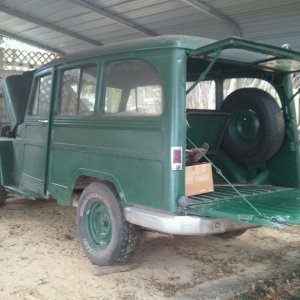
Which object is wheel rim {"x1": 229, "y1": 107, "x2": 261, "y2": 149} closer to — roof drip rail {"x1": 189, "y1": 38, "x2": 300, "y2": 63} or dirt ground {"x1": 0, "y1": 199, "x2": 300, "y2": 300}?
roof drip rail {"x1": 189, "y1": 38, "x2": 300, "y2": 63}

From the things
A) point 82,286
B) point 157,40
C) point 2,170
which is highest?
point 157,40

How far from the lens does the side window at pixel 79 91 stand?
4625 mm

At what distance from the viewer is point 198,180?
4137mm

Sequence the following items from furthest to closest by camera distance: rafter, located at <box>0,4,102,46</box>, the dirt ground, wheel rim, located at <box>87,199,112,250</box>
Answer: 1. rafter, located at <box>0,4,102,46</box>
2. wheel rim, located at <box>87,199,112,250</box>
3. the dirt ground

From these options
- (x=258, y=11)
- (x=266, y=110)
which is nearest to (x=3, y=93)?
(x=266, y=110)

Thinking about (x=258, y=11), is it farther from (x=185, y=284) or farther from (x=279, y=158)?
(x=185, y=284)

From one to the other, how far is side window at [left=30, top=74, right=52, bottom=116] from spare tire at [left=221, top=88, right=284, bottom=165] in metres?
2.04

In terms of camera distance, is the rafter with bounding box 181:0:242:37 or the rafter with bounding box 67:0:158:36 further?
the rafter with bounding box 67:0:158:36

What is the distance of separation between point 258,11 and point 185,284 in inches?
228

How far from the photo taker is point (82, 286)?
4047 mm

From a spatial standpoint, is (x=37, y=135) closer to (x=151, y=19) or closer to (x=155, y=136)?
(x=155, y=136)

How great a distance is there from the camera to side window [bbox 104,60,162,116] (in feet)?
13.1

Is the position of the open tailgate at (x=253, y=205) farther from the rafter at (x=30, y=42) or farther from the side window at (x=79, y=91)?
the rafter at (x=30, y=42)

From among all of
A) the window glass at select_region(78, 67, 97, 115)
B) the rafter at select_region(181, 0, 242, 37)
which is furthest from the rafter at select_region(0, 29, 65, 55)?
the window glass at select_region(78, 67, 97, 115)
